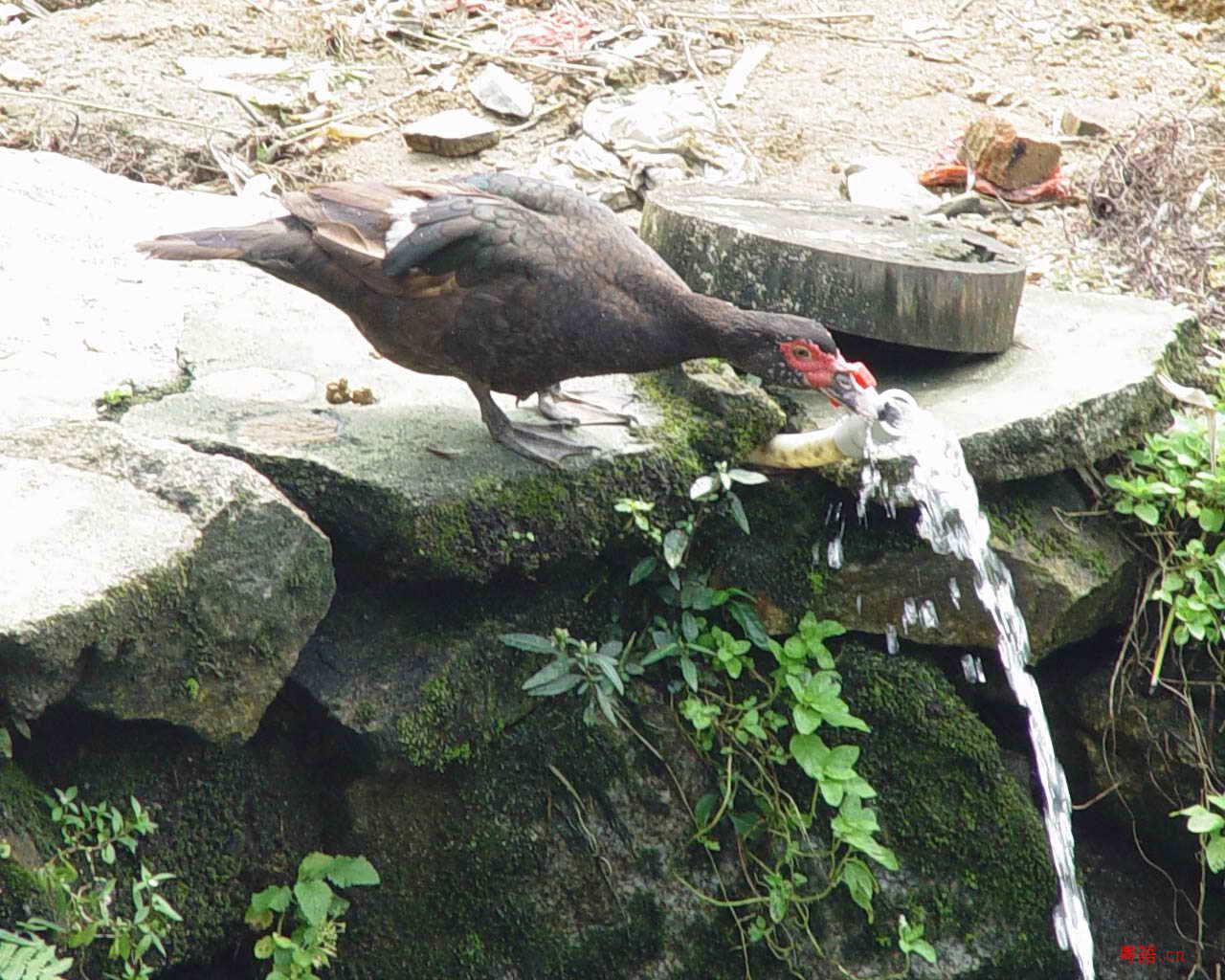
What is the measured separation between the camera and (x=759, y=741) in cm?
370

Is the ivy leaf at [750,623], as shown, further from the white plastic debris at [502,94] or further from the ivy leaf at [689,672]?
the white plastic debris at [502,94]

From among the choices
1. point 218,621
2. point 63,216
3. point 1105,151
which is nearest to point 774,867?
point 218,621

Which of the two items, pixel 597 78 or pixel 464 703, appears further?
pixel 597 78

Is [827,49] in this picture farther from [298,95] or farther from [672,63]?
[298,95]

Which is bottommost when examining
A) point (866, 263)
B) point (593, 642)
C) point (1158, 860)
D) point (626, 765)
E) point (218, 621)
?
point (1158, 860)

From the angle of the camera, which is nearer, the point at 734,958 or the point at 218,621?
the point at 218,621

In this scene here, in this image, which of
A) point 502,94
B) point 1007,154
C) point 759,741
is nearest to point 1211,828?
point 759,741

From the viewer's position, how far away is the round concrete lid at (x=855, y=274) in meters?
3.88

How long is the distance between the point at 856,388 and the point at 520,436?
796 mm

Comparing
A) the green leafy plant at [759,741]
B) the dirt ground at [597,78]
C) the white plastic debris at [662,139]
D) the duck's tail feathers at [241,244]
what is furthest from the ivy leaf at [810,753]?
the white plastic debris at [662,139]

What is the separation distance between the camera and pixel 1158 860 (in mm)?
4082

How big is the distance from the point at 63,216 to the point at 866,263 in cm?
253

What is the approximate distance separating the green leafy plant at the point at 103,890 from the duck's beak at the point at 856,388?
179 centimetres

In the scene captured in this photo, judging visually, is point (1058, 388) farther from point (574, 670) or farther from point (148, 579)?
point (148, 579)
